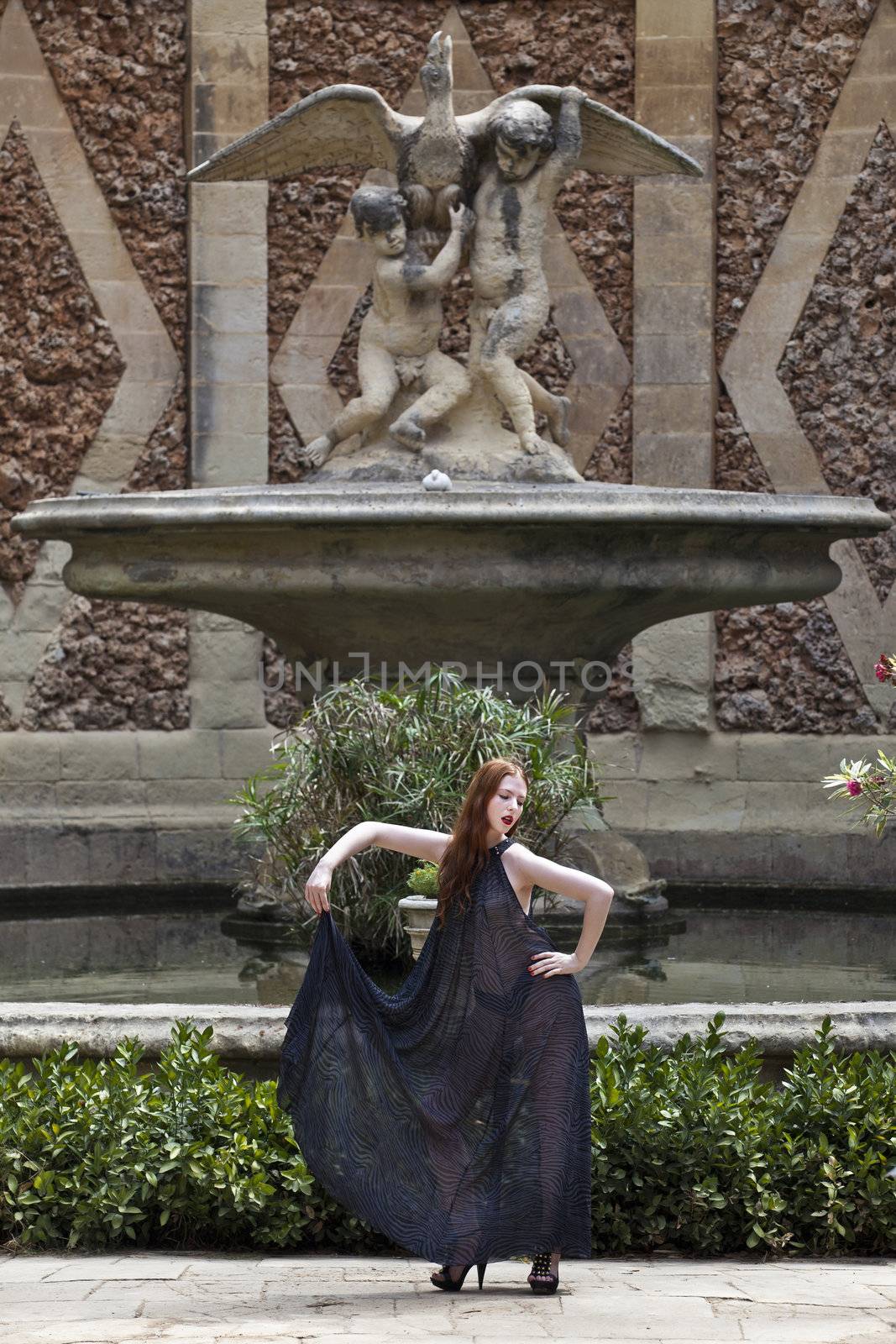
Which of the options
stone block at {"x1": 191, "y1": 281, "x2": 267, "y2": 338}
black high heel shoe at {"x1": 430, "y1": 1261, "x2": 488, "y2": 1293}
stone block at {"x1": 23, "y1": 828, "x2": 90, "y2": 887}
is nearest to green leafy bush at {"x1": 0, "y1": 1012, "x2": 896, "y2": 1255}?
black high heel shoe at {"x1": 430, "y1": 1261, "x2": 488, "y2": 1293}

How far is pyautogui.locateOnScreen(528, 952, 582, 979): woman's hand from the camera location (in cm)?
396

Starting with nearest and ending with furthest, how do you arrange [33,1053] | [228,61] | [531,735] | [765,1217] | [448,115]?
1. [765,1217]
2. [33,1053]
3. [531,735]
4. [448,115]
5. [228,61]

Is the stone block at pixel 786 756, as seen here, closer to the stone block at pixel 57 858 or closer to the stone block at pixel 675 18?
the stone block at pixel 57 858

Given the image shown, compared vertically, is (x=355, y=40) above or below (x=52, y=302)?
Result: above

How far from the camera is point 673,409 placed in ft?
34.6

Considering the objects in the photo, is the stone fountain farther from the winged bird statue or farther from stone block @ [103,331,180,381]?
stone block @ [103,331,180,381]

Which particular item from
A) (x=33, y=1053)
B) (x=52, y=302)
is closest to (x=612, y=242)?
(x=52, y=302)

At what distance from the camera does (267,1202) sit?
4.27 metres

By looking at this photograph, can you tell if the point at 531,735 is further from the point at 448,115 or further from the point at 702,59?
the point at 702,59

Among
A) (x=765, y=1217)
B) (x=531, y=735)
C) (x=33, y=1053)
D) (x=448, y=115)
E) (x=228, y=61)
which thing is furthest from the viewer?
(x=228, y=61)

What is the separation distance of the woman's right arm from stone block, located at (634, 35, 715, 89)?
7.19 meters

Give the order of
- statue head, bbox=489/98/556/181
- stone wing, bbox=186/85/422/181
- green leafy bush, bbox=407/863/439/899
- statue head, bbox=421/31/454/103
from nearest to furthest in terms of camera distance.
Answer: green leafy bush, bbox=407/863/439/899 < statue head, bbox=489/98/556/181 < statue head, bbox=421/31/454/103 < stone wing, bbox=186/85/422/181

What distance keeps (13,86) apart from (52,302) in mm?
1096

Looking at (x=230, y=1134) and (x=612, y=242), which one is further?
(x=612, y=242)
